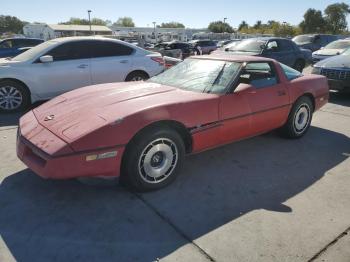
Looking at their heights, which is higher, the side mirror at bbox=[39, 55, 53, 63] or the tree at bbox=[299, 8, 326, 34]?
the tree at bbox=[299, 8, 326, 34]

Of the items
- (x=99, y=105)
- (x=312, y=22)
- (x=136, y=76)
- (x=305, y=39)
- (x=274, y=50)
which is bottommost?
(x=136, y=76)

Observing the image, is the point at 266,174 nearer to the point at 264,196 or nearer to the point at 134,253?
the point at 264,196

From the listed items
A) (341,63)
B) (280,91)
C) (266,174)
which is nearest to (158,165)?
(266,174)

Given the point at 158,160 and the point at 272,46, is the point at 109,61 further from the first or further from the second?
the point at 272,46

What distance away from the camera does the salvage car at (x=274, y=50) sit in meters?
10.8

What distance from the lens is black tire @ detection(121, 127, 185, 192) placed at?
3.15 meters

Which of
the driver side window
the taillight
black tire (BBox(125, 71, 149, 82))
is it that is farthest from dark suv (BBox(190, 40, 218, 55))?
black tire (BBox(125, 71, 149, 82))

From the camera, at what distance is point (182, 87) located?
13.4 feet

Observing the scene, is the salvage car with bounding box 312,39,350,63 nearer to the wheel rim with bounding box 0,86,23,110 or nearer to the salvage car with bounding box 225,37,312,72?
the salvage car with bounding box 225,37,312,72

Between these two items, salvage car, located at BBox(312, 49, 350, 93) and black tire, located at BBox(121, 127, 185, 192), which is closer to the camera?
black tire, located at BBox(121, 127, 185, 192)

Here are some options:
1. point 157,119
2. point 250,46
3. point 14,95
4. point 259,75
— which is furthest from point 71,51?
point 250,46

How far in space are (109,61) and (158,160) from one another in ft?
14.8

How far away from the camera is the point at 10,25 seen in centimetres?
10244

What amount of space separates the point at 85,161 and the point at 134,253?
902 mm
